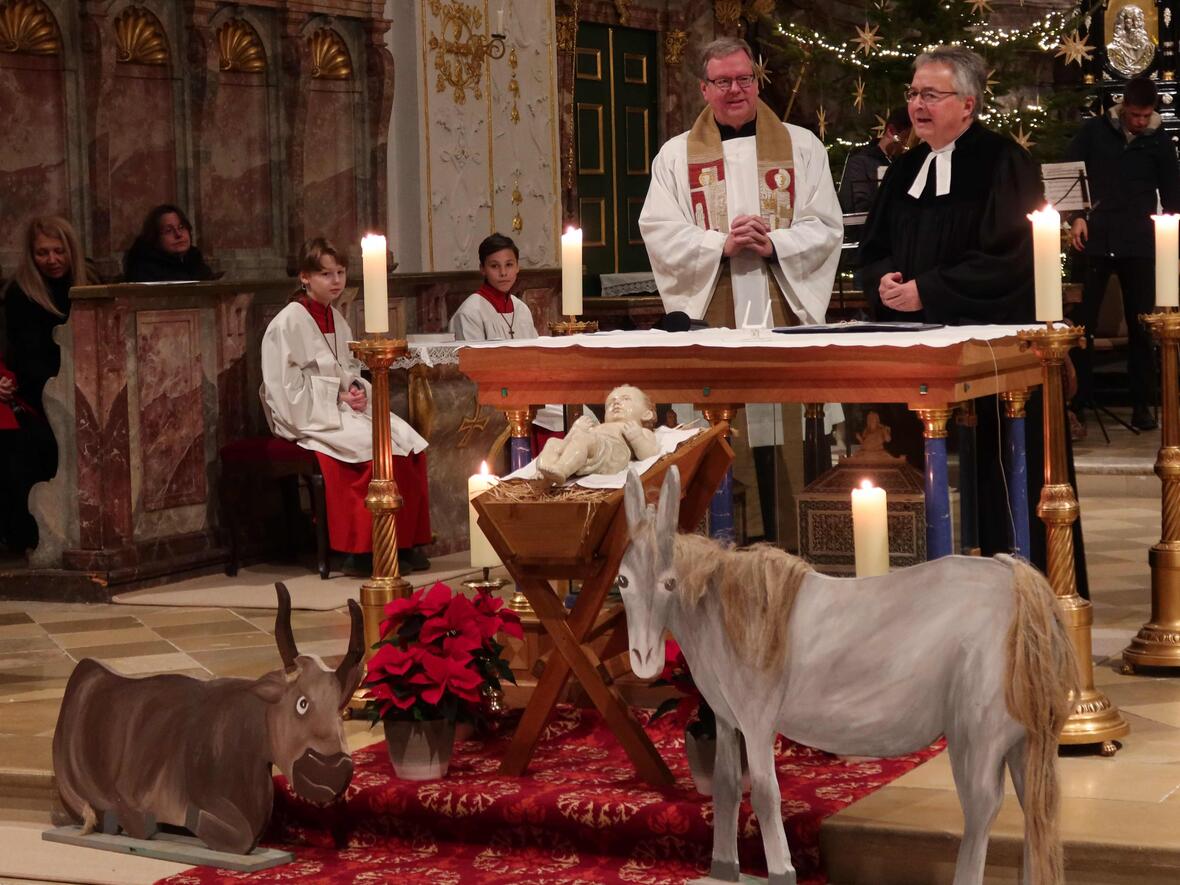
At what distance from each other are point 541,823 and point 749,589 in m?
0.93

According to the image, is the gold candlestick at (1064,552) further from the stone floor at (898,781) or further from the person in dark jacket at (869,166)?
the person in dark jacket at (869,166)

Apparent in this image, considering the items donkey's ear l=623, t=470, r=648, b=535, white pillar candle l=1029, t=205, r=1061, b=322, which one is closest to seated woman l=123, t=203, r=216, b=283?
white pillar candle l=1029, t=205, r=1061, b=322

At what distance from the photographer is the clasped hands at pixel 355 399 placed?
852cm

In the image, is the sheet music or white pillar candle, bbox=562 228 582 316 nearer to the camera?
white pillar candle, bbox=562 228 582 316

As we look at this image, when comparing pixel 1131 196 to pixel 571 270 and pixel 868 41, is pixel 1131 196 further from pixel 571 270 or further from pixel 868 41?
pixel 571 270

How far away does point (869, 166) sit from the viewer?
10734 millimetres

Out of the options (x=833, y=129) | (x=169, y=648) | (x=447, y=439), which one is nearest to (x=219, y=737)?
(x=169, y=648)

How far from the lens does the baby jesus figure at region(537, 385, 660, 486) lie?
4.70m

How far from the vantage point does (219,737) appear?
4707 mm

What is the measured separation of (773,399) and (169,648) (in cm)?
263

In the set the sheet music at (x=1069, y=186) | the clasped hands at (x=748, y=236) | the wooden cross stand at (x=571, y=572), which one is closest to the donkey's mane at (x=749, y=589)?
the wooden cross stand at (x=571, y=572)

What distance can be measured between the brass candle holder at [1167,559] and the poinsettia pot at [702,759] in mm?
1779

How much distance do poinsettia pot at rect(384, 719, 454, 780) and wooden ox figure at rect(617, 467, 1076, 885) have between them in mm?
904

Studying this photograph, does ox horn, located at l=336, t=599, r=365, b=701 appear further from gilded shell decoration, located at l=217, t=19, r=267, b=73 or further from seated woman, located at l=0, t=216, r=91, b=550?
gilded shell decoration, located at l=217, t=19, r=267, b=73
